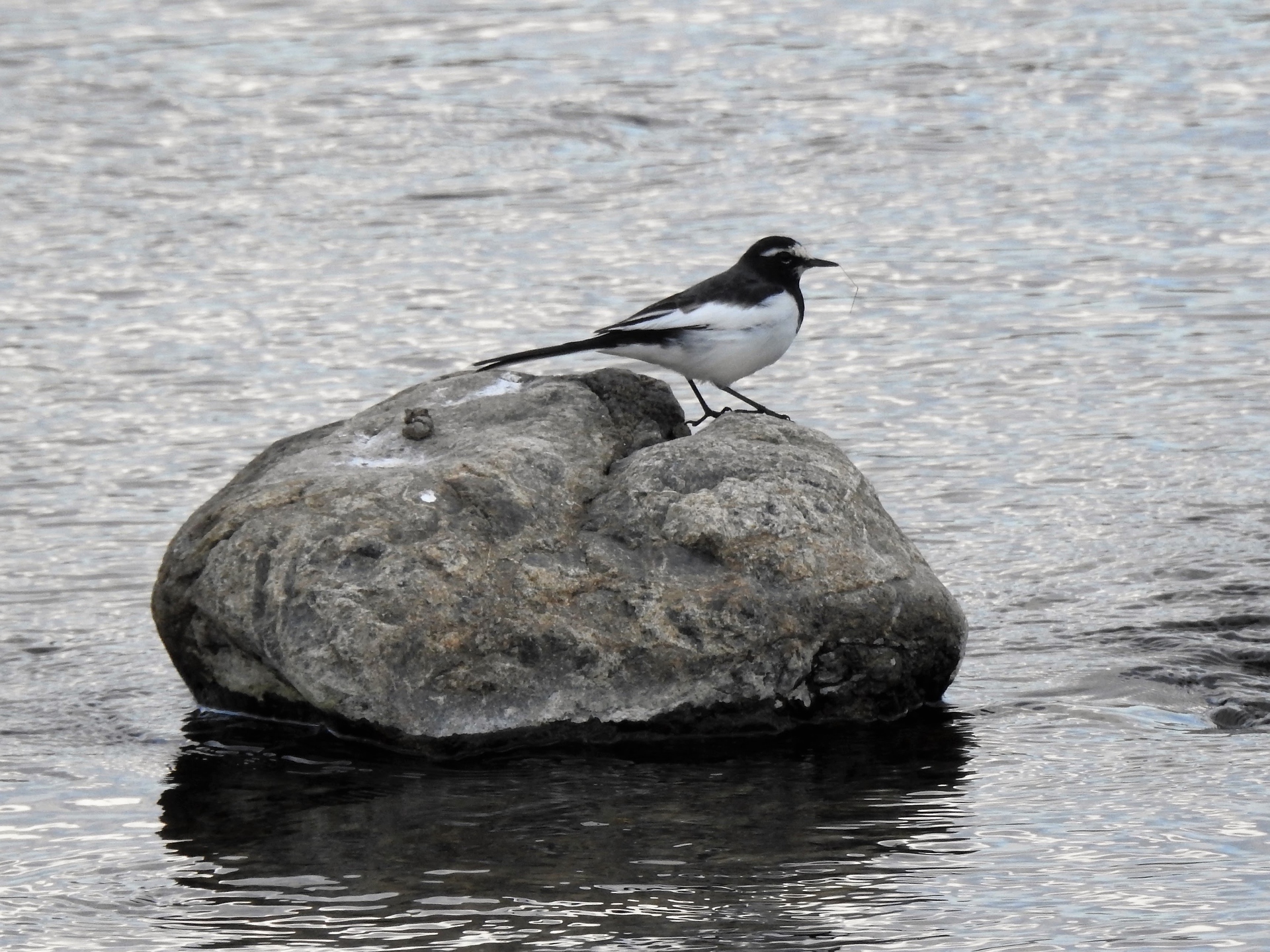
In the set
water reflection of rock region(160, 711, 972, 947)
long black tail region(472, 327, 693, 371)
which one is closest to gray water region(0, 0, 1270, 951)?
water reflection of rock region(160, 711, 972, 947)

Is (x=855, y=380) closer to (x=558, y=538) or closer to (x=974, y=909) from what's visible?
(x=558, y=538)

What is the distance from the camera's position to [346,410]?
1220 cm

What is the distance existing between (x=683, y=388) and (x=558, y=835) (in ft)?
19.5

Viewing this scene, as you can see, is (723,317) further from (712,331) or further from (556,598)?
(556,598)

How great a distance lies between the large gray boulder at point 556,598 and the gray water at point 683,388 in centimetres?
21

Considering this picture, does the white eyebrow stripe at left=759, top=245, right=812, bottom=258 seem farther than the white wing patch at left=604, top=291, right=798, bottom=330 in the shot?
Yes

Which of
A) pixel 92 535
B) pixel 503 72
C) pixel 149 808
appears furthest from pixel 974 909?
pixel 503 72

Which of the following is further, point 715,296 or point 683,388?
point 683,388

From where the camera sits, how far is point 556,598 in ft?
25.1

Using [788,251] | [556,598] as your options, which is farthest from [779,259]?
[556,598]

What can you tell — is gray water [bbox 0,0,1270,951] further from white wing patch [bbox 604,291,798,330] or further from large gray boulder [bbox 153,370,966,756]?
white wing patch [bbox 604,291,798,330]

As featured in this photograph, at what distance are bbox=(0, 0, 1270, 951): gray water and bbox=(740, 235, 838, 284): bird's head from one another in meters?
1.77

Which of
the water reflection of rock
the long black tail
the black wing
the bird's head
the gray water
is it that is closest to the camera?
the water reflection of rock

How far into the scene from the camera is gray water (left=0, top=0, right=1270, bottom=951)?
650 centimetres
